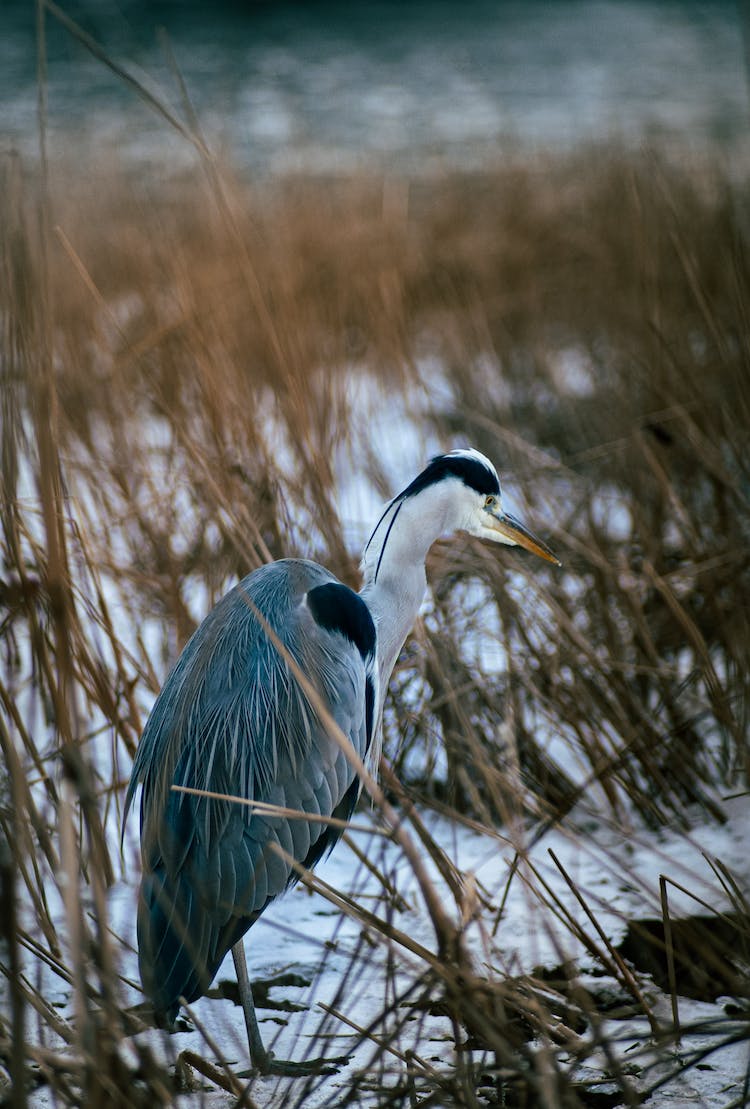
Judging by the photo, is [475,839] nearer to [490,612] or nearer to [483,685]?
[483,685]

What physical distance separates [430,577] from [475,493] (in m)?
0.66

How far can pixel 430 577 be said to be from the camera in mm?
2619

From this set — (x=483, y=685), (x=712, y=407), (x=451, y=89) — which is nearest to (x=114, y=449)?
(x=483, y=685)

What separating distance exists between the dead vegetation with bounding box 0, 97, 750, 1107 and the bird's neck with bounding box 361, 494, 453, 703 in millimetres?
168

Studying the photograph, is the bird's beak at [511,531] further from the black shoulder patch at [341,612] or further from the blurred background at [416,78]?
the blurred background at [416,78]

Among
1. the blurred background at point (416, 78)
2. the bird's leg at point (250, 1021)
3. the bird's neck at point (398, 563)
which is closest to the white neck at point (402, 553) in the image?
the bird's neck at point (398, 563)

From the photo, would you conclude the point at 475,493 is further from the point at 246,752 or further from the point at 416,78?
the point at 416,78

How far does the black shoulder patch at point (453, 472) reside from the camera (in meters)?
1.95

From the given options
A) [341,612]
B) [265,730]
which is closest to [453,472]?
[341,612]

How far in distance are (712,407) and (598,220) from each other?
3.95 meters

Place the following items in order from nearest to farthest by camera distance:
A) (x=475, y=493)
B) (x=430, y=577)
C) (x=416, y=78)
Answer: (x=475, y=493) < (x=430, y=577) < (x=416, y=78)

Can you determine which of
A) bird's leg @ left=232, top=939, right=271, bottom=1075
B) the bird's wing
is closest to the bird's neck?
the bird's wing

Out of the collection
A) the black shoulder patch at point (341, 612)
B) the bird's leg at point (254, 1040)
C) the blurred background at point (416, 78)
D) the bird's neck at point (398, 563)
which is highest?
the blurred background at point (416, 78)

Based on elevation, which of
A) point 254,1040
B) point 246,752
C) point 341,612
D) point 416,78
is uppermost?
point 416,78
